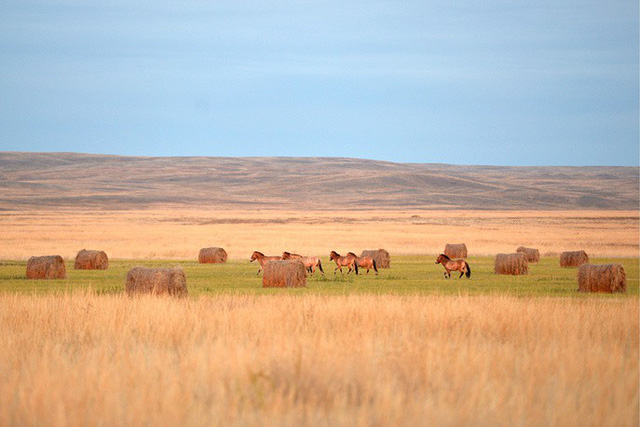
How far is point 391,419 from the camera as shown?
812 centimetres

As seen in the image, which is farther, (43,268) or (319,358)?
(43,268)

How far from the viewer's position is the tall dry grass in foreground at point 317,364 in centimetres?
834

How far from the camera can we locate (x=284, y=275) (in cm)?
2464

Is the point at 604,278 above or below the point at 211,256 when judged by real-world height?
below

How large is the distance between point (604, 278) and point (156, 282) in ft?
39.3

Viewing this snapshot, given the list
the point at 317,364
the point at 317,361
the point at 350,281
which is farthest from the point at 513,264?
the point at 317,364

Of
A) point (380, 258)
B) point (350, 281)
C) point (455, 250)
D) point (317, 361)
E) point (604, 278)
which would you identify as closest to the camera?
point (317, 361)

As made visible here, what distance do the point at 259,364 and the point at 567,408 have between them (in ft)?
12.7

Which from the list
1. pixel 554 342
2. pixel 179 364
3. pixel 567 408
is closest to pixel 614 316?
pixel 554 342

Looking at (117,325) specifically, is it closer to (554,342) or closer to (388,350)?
(388,350)

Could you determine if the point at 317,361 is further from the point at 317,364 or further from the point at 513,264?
the point at 513,264

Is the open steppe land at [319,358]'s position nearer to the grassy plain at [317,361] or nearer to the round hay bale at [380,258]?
the grassy plain at [317,361]

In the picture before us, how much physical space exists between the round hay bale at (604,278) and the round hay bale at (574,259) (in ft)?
38.9

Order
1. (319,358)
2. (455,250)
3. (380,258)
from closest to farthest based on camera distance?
(319,358) → (380,258) → (455,250)
